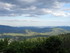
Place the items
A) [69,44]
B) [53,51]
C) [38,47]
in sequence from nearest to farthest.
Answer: [53,51] < [38,47] < [69,44]

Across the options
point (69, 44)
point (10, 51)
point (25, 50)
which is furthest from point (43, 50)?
point (69, 44)

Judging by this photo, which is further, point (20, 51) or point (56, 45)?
point (20, 51)

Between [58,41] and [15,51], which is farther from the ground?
[58,41]

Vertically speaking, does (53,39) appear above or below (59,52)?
above

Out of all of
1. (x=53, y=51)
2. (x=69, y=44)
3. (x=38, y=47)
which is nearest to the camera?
(x=53, y=51)

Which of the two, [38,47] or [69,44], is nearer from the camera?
[38,47]

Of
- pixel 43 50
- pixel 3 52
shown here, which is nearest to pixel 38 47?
pixel 43 50

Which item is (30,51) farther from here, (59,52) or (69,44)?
(69,44)

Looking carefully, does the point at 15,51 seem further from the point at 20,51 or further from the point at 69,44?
the point at 69,44
